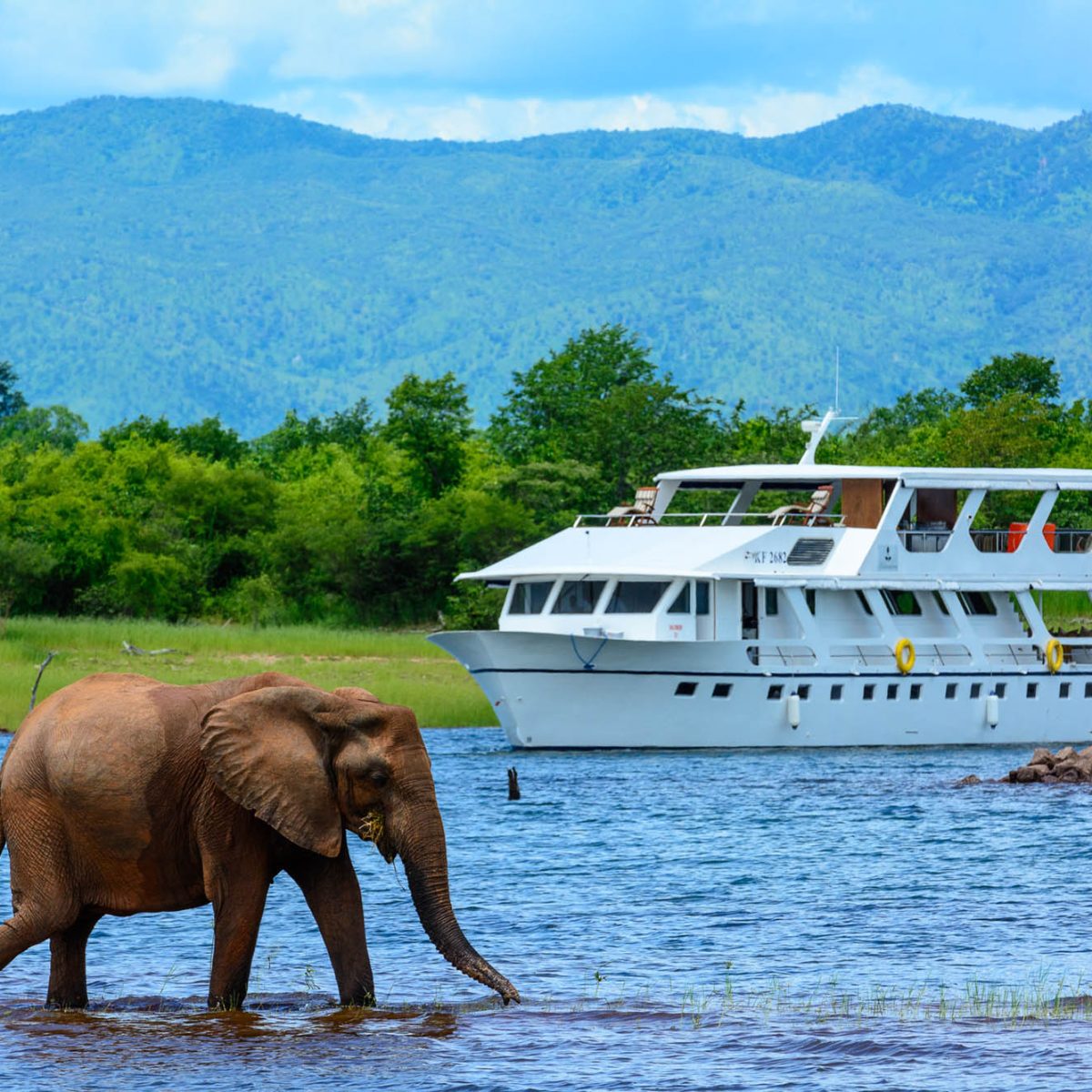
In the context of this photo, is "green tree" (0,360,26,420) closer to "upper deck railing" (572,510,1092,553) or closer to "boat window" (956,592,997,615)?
"upper deck railing" (572,510,1092,553)

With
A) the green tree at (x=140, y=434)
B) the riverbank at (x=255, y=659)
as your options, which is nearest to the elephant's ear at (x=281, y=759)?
the riverbank at (x=255, y=659)

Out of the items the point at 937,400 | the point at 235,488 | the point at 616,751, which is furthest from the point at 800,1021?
the point at 937,400

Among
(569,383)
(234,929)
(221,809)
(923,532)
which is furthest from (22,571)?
(221,809)

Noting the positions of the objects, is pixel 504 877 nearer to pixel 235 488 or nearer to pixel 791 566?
pixel 791 566

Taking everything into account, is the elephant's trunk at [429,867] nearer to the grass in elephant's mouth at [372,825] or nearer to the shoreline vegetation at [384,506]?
the grass in elephant's mouth at [372,825]

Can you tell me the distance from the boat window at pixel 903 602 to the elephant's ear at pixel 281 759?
33018 mm

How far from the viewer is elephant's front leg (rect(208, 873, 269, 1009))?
12633mm

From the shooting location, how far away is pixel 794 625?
1687 inches

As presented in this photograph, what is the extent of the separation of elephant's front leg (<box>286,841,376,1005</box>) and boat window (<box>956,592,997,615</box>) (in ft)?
111

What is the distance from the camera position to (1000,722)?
4481 centimetres

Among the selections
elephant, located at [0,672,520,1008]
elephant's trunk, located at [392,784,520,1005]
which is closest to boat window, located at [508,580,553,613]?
elephant, located at [0,672,520,1008]

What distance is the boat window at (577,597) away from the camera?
41.9 m

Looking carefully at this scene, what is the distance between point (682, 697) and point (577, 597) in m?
2.73

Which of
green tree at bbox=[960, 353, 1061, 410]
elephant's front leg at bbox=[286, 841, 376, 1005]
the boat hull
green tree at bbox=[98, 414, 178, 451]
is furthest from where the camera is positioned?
green tree at bbox=[960, 353, 1061, 410]
